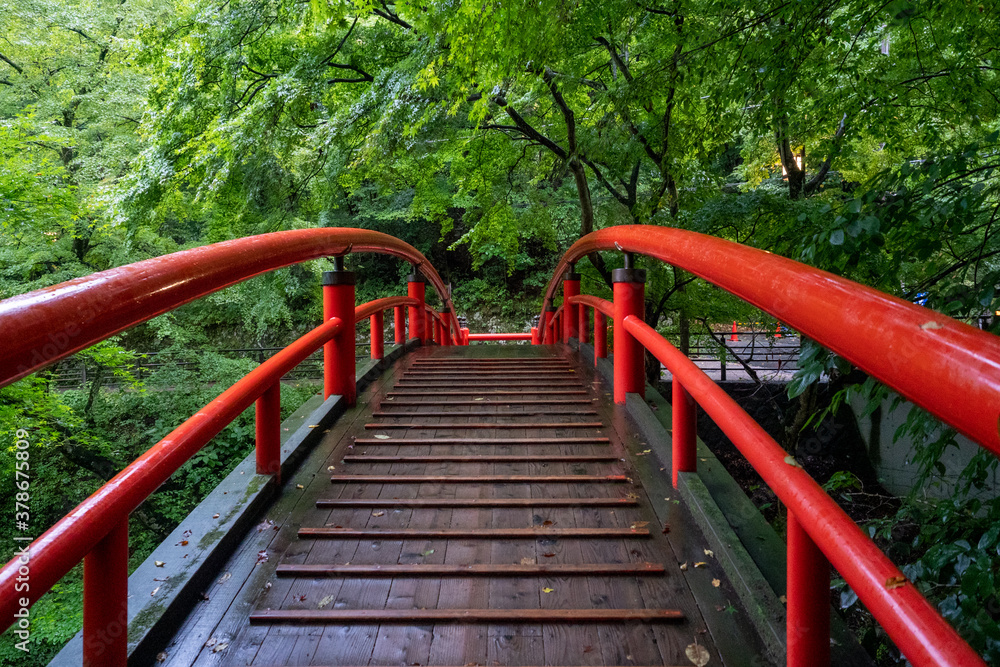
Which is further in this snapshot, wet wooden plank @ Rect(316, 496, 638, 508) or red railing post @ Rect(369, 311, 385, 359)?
red railing post @ Rect(369, 311, 385, 359)

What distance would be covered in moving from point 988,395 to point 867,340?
0.24 metres

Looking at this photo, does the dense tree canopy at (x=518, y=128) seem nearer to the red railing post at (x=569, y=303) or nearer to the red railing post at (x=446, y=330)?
the red railing post at (x=569, y=303)

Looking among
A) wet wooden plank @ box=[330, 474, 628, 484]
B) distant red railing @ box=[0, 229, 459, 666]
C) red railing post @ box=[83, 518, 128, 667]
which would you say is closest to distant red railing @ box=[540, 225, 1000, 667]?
wet wooden plank @ box=[330, 474, 628, 484]

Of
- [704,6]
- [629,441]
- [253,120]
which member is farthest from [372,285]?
[629,441]

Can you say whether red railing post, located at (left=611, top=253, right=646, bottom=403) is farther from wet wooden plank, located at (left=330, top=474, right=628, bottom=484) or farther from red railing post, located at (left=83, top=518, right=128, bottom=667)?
red railing post, located at (left=83, top=518, right=128, bottom=667)

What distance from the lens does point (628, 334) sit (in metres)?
3.09

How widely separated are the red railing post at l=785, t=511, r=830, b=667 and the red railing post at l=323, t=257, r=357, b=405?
258 centimetres

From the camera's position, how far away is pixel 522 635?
1553 millimetres

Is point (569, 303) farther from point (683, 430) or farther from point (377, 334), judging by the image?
point (683, 430)

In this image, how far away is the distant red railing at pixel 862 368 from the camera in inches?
26.5

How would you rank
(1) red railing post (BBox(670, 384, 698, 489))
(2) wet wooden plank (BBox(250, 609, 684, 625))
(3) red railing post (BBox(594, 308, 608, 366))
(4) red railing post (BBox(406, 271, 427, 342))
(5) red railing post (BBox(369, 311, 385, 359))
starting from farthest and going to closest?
1. (4) red railing post (BBox(406, 271, 427, 342))
2. (5) red railing post (BBox(369, 311, 385, 359))
3. (3) red railing post (BBox(594, 308, 608, 366))
4. (1) red railing post (BBox(670, 384, 698, 489))
5. (2) wet wooden plank (BBox(250, 609, 684, 625))

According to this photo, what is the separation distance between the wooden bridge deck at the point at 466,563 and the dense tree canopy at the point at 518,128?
2.61 ft

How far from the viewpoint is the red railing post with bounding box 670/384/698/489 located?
7.01ft

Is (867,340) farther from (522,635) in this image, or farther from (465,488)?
(465,488)
